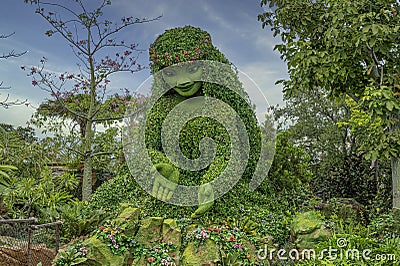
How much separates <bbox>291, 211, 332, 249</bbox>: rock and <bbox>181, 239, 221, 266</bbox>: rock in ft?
4.07

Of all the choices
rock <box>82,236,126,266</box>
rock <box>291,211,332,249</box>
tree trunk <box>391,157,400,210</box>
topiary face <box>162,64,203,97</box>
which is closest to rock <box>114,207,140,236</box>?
rock <box>82,236,126,266</box>

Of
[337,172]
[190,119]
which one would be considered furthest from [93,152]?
[337,172]

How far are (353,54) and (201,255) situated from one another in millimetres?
3673

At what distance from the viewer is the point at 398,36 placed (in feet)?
19.0

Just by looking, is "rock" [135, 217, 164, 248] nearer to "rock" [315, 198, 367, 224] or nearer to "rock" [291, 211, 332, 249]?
"rock" [291, 211, 332, 249]

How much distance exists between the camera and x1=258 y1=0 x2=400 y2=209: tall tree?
5.45m

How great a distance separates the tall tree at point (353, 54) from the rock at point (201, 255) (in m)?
2.75

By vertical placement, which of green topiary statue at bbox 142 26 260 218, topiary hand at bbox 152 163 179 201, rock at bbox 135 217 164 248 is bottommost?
rock at bbox 135 217 164 248

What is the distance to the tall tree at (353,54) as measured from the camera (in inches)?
215

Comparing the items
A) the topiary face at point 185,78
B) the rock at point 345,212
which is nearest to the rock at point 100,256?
the topiary face at point 185,78

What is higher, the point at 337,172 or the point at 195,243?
the point at 337,172

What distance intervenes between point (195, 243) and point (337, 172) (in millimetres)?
5638

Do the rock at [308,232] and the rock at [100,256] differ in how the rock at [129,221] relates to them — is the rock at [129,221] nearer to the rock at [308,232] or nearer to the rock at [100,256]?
A: the rock at [100,256]

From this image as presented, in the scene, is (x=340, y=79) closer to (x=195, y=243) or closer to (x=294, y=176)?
(x=294, y=176)
